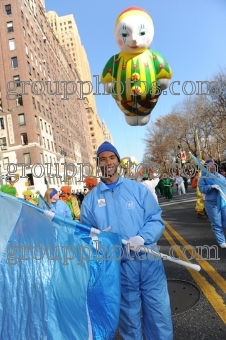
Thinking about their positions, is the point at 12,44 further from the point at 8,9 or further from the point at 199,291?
the point at 199,291

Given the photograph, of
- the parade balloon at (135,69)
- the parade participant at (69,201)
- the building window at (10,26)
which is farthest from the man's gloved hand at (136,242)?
the building window at (10,26)

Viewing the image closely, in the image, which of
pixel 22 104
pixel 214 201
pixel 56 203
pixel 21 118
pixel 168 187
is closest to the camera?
pixel 56 203

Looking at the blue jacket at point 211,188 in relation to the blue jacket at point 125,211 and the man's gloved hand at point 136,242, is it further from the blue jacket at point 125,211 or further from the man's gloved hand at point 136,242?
the man's gloved hand at point 136,242

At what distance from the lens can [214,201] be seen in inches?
226

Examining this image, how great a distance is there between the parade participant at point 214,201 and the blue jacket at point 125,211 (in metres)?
3.32

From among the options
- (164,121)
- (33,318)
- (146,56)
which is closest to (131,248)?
(33,318)

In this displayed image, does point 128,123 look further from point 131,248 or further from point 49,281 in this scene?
point 49,281

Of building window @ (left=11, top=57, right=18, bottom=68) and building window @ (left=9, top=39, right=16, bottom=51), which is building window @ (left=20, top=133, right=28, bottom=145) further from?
building window @ (left=9, top=39, right=16, bottom=51)

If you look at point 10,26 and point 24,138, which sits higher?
point 10,26

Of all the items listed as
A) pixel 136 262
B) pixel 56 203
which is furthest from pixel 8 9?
pixel 136 262

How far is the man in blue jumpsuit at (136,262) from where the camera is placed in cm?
248

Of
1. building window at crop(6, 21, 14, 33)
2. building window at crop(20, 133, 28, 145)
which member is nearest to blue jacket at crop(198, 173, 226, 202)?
building window at crop(20, 133, 28, 145)

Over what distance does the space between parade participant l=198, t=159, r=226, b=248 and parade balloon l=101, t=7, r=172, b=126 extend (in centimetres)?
185

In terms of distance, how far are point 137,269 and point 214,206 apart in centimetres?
367
